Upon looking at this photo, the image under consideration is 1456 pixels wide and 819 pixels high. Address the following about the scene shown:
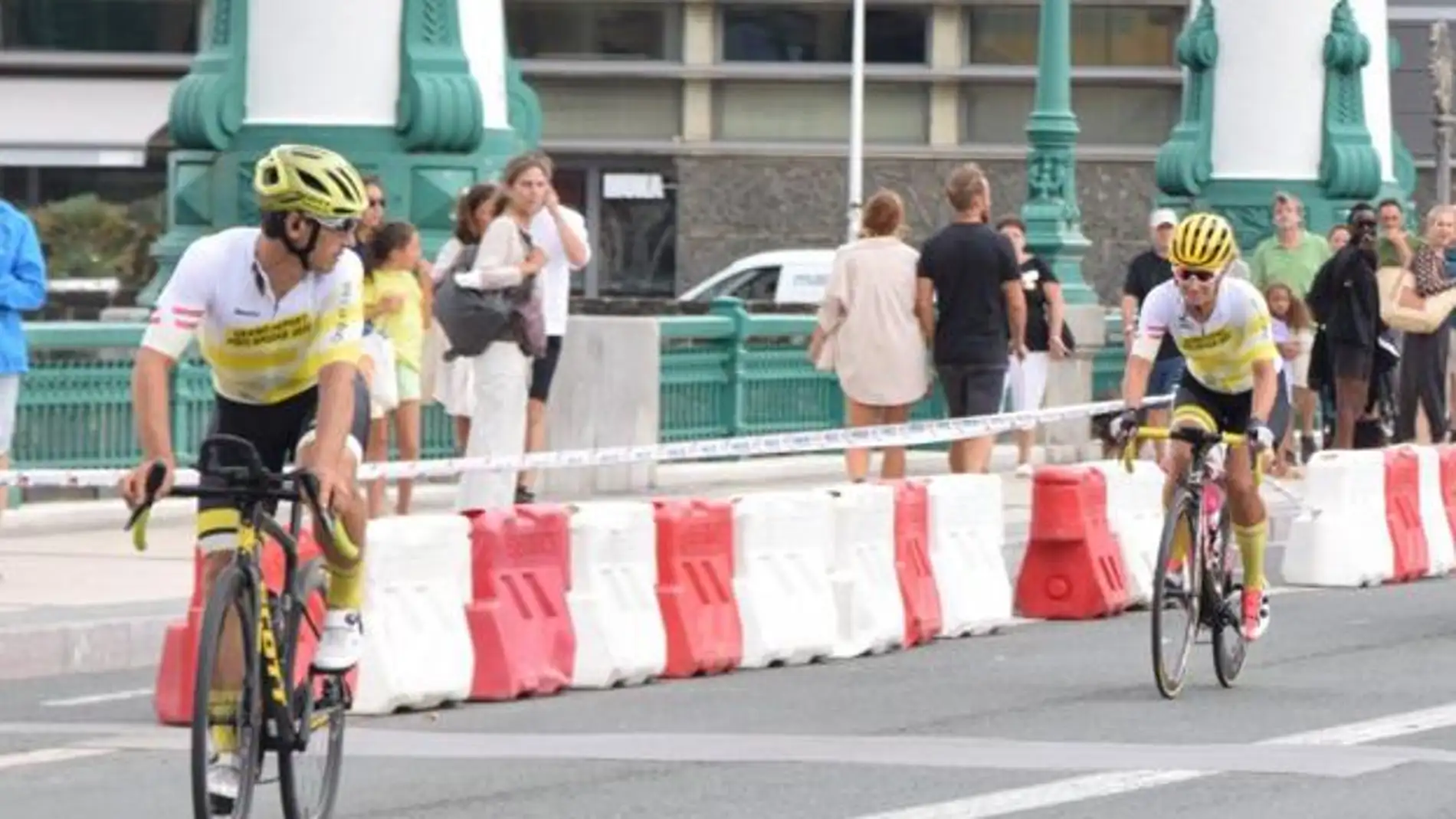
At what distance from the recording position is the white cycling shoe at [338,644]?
10.3m

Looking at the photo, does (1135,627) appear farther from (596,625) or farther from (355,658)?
(355,658)

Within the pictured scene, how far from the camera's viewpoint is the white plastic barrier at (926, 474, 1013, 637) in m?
16.5

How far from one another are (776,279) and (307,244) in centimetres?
3260

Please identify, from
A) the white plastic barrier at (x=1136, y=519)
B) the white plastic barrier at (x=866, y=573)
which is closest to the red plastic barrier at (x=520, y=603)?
the white plastic barrier at (x=866, y=573)

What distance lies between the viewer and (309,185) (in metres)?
9.79

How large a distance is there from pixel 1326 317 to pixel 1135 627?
28.3ft

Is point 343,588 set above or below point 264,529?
below

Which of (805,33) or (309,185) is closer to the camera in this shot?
(309,185)

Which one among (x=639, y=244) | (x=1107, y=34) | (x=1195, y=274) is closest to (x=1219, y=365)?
(x=1195, y=274)

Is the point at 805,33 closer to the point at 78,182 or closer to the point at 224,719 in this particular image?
the point at 78,182

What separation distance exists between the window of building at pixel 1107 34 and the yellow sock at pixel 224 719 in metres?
47.1

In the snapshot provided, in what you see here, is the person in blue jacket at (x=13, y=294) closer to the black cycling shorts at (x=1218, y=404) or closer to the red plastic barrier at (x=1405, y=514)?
the black cycling shorts at (x=1218, y=404)

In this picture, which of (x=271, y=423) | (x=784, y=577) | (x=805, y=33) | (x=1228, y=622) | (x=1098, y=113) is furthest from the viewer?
(x=805, y=33)

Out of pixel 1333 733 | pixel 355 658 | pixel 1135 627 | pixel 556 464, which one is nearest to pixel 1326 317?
pixel 1135 627
